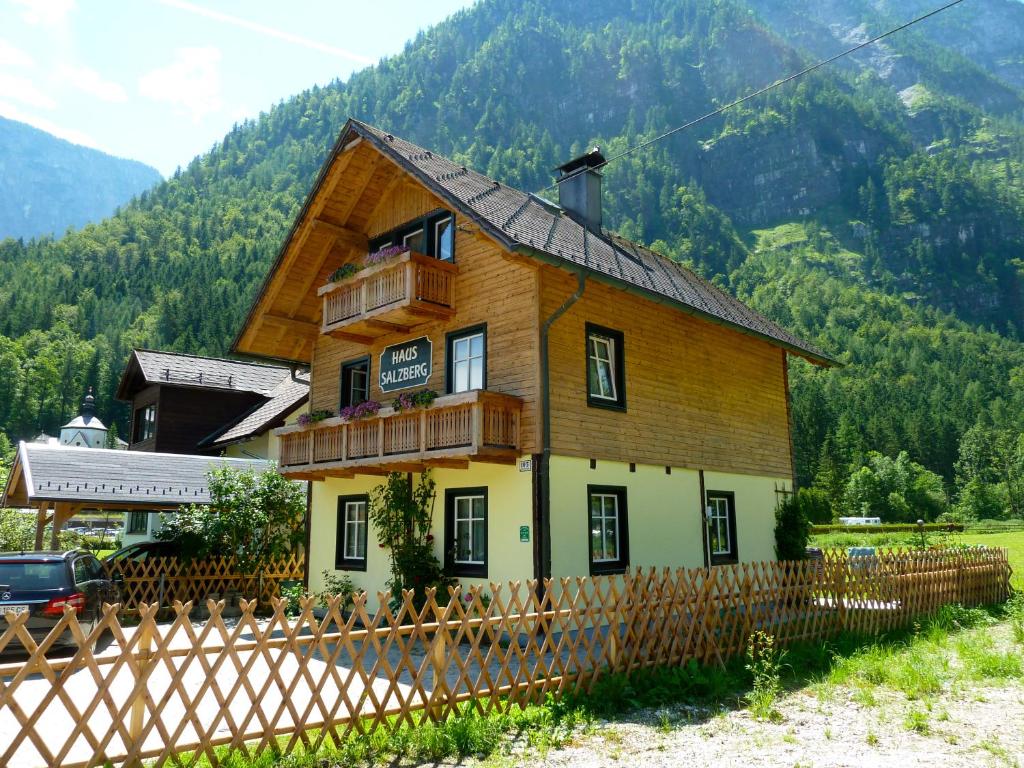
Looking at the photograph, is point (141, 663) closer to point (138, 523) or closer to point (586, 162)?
point (586, 162)

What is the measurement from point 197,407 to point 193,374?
1.54 m

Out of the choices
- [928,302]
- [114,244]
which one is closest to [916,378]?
[928,302]

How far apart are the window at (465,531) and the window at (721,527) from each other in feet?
18.9

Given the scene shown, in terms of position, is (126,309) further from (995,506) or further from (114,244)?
(995,506)

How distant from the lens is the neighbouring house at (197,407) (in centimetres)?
3183

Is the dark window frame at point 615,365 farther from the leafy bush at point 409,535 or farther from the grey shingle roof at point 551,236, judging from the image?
the leafy bush at point 409,535

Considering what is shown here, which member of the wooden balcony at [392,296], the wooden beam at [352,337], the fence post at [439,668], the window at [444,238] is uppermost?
the window at [444,238]

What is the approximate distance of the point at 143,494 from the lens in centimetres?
2238

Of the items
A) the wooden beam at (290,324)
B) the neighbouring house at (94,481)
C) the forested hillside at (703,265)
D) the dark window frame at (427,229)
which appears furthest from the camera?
the forested hillside at (703,265)

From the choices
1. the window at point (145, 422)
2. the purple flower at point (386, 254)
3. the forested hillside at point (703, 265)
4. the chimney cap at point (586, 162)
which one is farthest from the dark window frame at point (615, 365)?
the forested hillside at point (703, 265)

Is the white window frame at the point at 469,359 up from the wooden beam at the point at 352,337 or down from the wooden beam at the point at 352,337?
down

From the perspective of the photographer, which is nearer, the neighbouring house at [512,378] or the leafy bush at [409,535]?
the neighbouring house at [512,378]

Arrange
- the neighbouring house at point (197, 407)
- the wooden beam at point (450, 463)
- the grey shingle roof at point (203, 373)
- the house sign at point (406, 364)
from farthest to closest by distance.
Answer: the grey shingle roof at point (203, 373), the neighbouring house at point (197, 407), the house sign at point (406, 364), the wooden beam at point (450, 463)

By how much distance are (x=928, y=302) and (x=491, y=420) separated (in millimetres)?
176934
